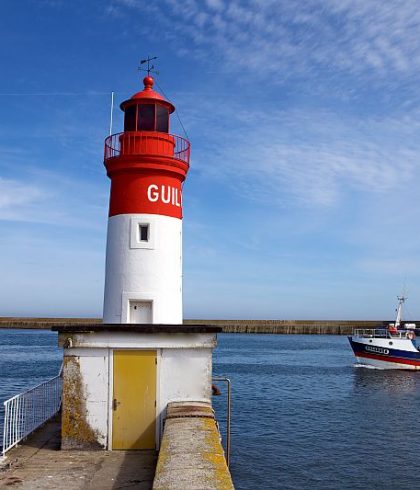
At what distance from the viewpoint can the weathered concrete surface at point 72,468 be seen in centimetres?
870

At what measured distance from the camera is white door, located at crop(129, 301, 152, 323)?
13.8 metres

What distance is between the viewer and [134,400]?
1112cm

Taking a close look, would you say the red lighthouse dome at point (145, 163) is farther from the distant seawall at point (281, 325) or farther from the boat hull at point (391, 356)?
the distant seawall at point (281, 325)

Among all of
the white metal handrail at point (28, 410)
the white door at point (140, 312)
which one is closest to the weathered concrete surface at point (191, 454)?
the white metal handrail at point (28, 410)

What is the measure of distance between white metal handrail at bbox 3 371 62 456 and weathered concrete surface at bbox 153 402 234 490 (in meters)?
3.06

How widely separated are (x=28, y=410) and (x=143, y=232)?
186 inches

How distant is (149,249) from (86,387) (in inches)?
153

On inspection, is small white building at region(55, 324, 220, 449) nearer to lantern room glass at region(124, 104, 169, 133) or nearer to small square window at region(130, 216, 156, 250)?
small square window at region(130, 216, 156, 250)

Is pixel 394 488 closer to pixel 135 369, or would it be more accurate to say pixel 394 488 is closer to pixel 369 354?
pixel 135 369

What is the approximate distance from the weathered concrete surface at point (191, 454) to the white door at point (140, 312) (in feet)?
A: 11.3

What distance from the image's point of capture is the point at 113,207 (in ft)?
47.1

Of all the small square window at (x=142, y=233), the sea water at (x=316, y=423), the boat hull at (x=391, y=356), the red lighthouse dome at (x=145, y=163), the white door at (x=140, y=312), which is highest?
the red lighthouse dome at (x=145, y=163)

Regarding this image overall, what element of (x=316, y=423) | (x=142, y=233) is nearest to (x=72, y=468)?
(x=142, y=233)

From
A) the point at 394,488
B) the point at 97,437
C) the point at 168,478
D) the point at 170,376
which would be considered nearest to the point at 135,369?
the point at 170,376
